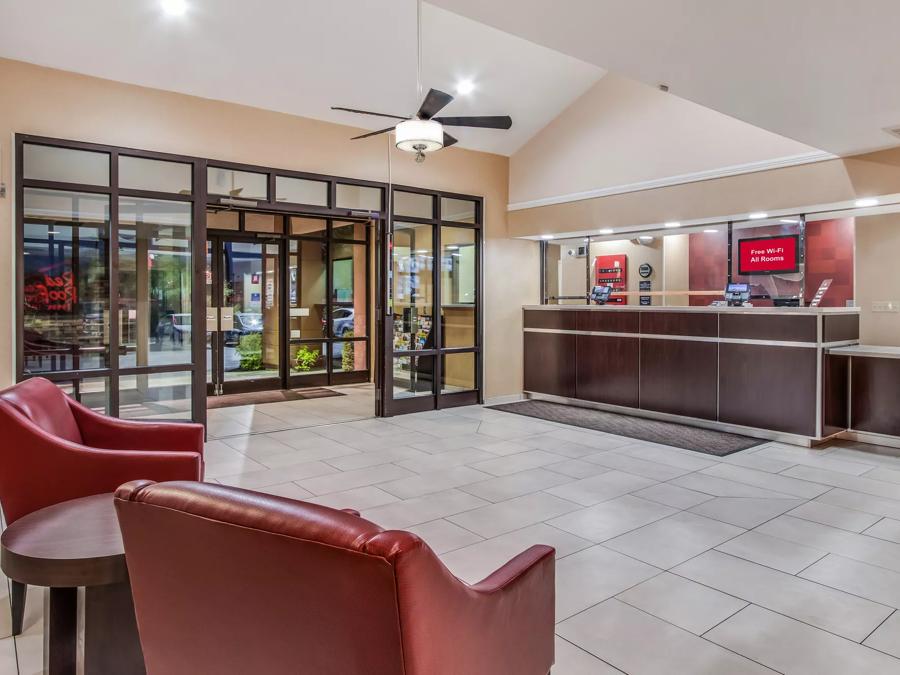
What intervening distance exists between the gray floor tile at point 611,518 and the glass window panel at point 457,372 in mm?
3839

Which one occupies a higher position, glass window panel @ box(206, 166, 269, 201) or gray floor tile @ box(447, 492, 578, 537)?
glass window panel @ box(206, 166, 269, 201)

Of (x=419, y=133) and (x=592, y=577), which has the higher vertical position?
(x=419, y=133)

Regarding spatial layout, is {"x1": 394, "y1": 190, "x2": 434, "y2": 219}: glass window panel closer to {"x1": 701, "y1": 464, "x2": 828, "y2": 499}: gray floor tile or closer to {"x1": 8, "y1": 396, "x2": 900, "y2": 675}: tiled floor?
{"x1": 8, "y1": 396, "x2": 900, "y2": 675}: tiled floor

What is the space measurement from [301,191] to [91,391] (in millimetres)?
2797

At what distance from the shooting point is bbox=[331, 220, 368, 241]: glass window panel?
9.77 metres

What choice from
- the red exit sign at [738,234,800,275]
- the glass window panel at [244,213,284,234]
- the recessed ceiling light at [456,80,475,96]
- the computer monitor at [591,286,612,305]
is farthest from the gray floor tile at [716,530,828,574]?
the glass window panel at [244,213,284,234]

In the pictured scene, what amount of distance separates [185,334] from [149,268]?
27.0 inches

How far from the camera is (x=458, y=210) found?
25.9ft

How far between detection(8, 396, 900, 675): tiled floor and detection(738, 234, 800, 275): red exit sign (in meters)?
1.98

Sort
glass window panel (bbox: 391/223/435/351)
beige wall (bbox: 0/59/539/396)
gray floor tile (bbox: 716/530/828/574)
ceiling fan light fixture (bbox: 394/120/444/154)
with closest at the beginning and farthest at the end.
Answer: gray floor tile (bbox: 716/530/828/574) < ceiling fan light fixture (bbox: 394/120/444/154) < beige wall (bbox: 0/59/539/396) < glass window panel (bbox: 391/223/435/351)

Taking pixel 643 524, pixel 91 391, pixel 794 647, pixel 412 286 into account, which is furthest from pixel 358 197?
pixel 794 647

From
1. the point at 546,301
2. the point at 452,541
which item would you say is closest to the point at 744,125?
the point at 546,301

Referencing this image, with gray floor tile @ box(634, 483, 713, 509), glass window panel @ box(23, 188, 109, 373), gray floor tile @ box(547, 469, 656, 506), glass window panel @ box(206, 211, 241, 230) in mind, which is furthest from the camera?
glass window panel @ box(206, 211, 241, 230)

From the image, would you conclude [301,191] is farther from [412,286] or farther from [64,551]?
[64,551]
